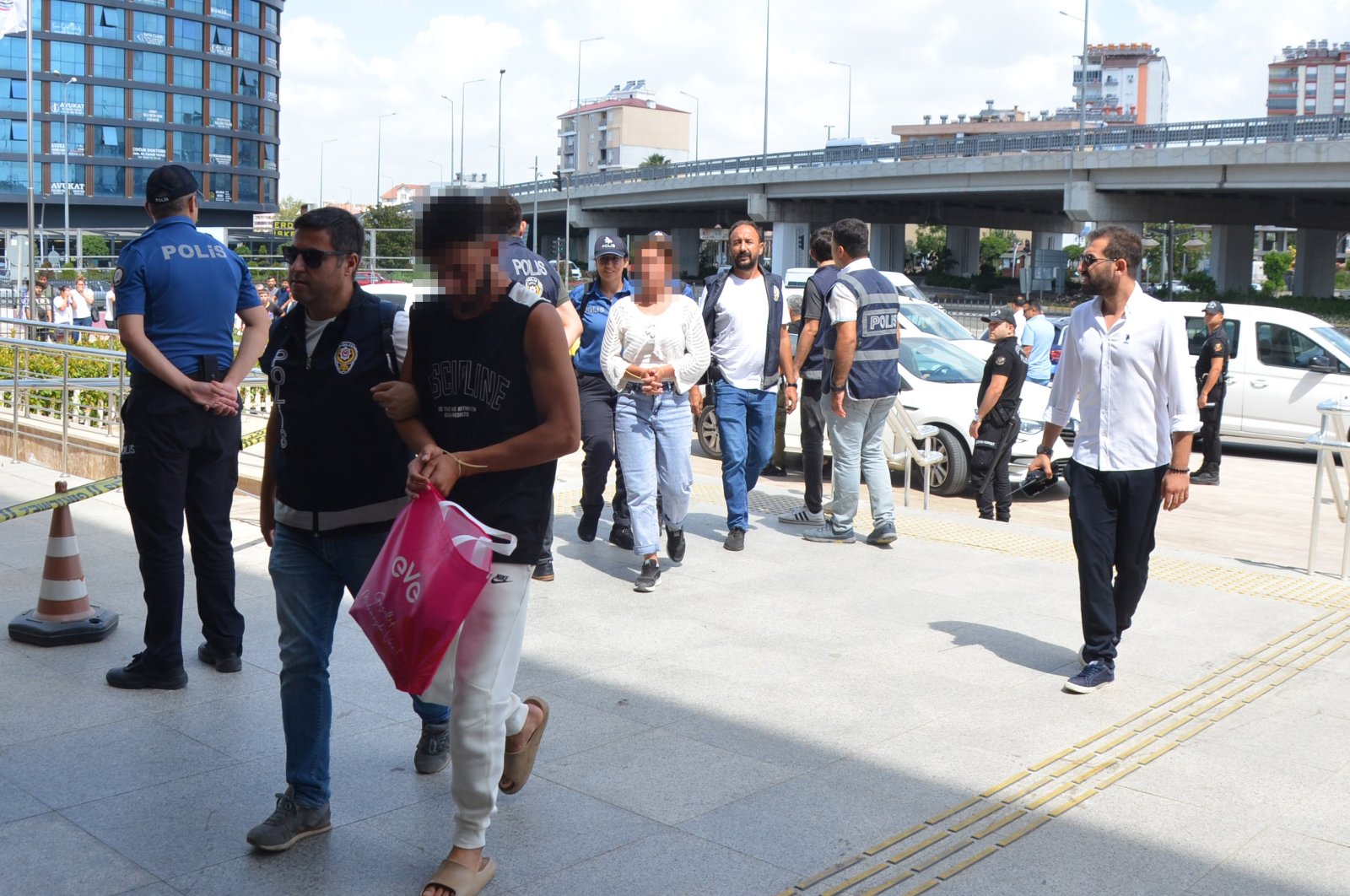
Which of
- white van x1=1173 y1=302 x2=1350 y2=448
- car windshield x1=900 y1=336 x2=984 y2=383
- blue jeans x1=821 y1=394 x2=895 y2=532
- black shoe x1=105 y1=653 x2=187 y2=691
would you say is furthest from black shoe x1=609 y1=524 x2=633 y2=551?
white van x1=1173 y1=302 x2=1350 y2=448

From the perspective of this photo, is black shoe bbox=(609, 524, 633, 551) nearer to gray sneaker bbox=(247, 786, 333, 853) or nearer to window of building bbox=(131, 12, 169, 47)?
gray sneaker bbox=(247, 786, 333, 853)

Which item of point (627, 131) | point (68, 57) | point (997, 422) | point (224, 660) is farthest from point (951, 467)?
point (627, 131)

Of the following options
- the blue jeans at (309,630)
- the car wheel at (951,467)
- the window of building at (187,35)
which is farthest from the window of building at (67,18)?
the blue jeans at (309,630)

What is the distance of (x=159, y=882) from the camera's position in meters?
3.62

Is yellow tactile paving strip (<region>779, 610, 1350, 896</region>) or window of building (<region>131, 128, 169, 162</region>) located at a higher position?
window of building (<region>131, 128, 169, 162</region>)

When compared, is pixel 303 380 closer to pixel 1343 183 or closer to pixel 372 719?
pixel 372 719

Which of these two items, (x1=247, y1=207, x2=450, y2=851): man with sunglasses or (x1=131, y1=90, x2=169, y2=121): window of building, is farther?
(x1=131, y1=90, x2=169, y2=121): window of building

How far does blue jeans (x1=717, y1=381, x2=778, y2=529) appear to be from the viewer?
814 cm

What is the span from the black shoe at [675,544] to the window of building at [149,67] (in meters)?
101

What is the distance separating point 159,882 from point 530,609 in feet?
10.4

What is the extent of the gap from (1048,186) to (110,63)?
73.7 meters

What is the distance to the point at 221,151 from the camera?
338 feet

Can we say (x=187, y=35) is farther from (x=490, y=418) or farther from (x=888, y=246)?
(x=490, y=418)

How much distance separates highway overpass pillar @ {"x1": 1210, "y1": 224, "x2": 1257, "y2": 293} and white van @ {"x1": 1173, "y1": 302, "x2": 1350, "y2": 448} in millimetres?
39482
